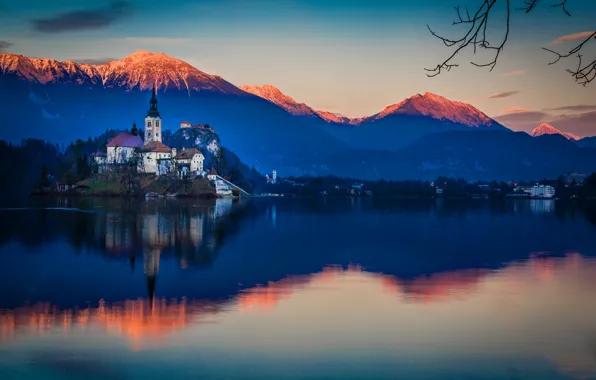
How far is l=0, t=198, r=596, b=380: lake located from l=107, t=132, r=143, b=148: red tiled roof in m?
128

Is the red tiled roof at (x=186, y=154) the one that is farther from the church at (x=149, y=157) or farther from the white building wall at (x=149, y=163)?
the white building wall at (x=149, y=163)

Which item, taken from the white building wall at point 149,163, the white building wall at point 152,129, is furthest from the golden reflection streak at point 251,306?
the white building wall at point 152,129

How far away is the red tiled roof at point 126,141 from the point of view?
165000 millimetres

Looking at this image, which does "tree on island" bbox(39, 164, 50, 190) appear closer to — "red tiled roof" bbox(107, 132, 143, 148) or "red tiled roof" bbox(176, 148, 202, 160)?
"red tiled roof" bbox(107, 132, 143, 148)

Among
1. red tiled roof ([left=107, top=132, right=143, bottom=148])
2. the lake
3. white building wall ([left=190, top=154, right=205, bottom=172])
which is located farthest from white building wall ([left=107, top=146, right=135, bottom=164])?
the lake

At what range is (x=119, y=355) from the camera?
592 inches

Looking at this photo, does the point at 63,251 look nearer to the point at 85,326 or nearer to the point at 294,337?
the point at 85,326

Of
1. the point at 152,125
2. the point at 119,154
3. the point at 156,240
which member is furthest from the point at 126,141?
the point at 156,240

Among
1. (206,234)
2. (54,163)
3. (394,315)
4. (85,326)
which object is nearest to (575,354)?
(394,315)

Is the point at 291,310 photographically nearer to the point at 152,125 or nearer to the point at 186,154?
the point at 186,154

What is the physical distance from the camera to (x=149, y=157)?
15750cm

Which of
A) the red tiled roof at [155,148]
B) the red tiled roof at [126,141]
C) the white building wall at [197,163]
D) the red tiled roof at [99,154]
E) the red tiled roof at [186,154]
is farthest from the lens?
the red tiled roof at [126,141]

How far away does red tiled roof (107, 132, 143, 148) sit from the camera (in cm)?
16500

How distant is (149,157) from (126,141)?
530 inches
